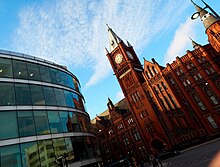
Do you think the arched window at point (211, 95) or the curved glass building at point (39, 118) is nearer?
the curved glass building at point (39, 118)

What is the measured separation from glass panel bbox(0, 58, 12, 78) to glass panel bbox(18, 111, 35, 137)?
4.96m

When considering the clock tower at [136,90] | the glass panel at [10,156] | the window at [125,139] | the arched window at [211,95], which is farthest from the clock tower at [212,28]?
the glass panel at [10,156]

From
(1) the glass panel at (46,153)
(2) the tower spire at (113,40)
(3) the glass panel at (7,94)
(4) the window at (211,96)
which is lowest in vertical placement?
(1) the glass panel at (46,153)

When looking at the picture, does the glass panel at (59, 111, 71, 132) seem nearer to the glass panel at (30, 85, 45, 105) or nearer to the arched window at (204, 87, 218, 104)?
the glass panel at (30, 85, 45, 105)

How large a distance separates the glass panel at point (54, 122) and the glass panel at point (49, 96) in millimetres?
1509

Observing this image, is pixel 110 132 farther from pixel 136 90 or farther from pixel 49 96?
pixel 49 96

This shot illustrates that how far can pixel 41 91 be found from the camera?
24672 millimetres

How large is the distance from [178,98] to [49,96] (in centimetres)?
2820

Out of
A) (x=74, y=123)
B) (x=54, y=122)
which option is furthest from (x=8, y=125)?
(x=74, y=123)

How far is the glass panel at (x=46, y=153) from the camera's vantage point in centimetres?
2047

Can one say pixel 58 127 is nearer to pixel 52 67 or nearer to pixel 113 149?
pixel 52 67

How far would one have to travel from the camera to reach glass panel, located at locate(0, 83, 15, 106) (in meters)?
20.2

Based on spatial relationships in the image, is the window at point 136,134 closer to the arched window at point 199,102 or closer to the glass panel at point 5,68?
the arched window at point 199,102

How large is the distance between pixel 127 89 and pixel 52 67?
26.2m
